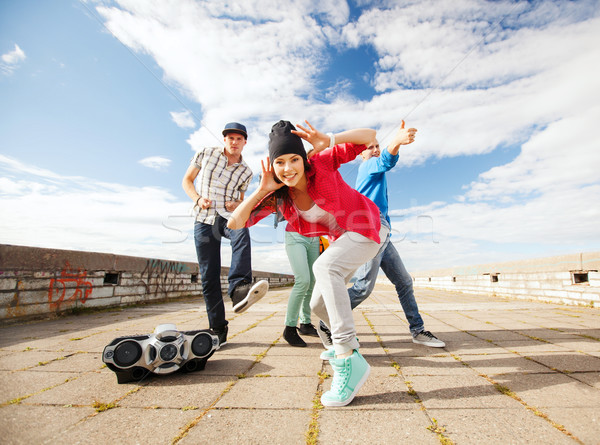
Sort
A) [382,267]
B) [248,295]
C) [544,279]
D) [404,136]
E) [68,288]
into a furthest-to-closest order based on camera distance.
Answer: [544,279] < [68,288] < [382,267] < [248,295] < [404,136]

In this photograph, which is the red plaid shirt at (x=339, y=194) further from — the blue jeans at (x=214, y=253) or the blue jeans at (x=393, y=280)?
the blue jeans at (x=393, y=280)

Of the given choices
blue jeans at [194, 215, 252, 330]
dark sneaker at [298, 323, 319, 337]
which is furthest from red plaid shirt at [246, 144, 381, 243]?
dark sneaker at [298, 323, 319, 337]

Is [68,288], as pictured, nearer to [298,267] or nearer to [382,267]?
[298,267]

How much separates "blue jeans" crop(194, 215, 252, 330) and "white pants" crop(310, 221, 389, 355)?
1083mm

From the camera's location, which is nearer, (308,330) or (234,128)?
(234,128)

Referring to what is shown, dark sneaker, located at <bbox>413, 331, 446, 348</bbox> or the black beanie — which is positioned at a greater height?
the black beanie

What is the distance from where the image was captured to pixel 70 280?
206 inches

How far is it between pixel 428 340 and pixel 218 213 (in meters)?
2.32

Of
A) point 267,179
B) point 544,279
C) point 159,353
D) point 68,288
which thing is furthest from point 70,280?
point 544,279

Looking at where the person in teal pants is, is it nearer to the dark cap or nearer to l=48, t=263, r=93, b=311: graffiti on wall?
the dark cap

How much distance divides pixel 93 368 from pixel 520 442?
2627mm

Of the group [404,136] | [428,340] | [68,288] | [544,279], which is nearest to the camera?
[404,136]

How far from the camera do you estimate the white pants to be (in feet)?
6.14

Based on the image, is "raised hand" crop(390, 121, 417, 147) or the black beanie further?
"raised hand" crop(390, 121, 417, 147)
